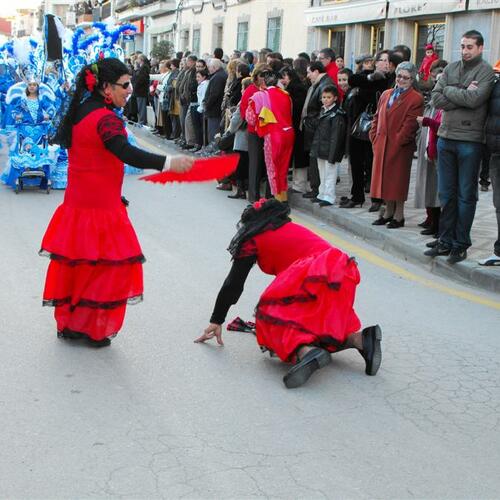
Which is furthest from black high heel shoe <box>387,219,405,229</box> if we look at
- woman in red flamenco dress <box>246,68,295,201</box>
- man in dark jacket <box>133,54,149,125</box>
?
man in dark jacket <box>133,54,149,125</box>

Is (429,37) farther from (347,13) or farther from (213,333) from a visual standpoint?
(213,333)

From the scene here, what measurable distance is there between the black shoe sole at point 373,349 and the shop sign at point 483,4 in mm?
14183

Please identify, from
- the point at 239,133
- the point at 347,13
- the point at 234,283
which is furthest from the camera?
the point at 347,13

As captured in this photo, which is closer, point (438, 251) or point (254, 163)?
point (438, 251)

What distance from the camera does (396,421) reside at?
4785 millimetres

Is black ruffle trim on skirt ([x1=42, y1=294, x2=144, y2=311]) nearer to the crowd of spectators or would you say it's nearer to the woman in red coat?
the crowd of spectators

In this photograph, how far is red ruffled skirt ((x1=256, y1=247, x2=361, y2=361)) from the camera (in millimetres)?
5312

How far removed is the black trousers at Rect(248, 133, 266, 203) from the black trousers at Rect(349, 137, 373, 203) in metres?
1.33

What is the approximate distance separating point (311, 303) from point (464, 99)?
347cm

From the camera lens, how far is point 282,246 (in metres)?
5.55

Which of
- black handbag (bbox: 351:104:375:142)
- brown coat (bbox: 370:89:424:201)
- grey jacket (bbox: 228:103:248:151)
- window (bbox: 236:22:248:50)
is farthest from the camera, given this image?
window (bbox: 236:22:248:50)

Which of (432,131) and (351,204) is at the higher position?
(432,131)

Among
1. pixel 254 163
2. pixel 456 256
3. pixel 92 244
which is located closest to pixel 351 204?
pixel 254 163

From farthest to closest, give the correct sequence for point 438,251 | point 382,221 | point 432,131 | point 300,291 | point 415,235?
point 382,221 < point 415,235 < point 432,131 < point 438,251 < point 300,291
